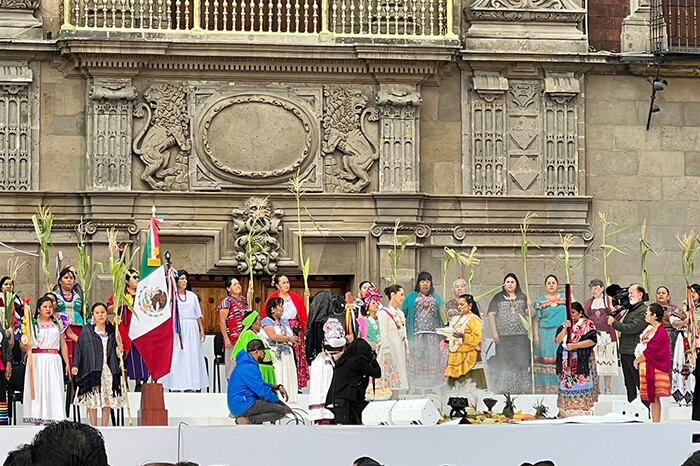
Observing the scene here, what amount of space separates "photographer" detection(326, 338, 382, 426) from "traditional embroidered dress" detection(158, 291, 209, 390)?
315cm

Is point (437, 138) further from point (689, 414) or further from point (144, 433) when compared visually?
point (144, 433)

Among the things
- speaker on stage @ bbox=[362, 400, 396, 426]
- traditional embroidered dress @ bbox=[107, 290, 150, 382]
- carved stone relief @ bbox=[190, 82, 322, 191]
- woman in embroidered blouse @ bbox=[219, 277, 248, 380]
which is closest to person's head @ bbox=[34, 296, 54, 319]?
traditional embroidered dress @ bbox=[107, 290, 150, 382]

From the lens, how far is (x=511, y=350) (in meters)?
16.3

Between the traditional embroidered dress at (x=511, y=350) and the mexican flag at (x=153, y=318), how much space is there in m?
3.97

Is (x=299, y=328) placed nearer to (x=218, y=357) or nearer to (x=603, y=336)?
(x=218, y=357)

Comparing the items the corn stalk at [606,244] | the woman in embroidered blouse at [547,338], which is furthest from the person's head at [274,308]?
the corn stalk at [606,244]

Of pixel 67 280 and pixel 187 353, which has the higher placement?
pixel 67 280

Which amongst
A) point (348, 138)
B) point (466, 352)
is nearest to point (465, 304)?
point (466, 352)

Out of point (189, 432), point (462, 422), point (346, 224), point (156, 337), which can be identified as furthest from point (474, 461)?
point (346, 224)

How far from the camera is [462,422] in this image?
12.7m

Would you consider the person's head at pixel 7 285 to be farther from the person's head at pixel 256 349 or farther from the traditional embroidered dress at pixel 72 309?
the person's head at pixel 256 349

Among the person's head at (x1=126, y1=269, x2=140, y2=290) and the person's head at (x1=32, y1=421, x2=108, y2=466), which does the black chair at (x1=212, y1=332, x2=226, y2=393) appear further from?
the person's head at (x1=32, y1=421, x2=108, y2=466)

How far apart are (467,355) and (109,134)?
251 inches

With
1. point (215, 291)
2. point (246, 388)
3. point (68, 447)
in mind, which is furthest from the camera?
point (215, 291)
